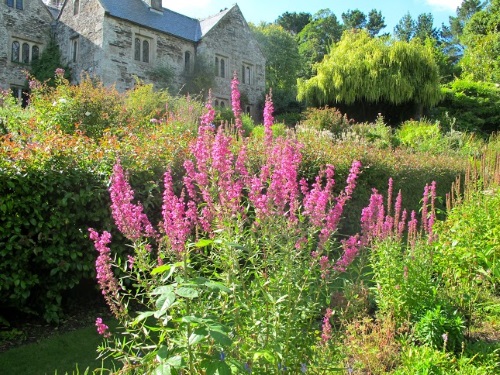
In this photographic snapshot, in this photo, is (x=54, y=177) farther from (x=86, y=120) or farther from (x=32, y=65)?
(x=32, y=65)

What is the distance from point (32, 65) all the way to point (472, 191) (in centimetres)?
2170

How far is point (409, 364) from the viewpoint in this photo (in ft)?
10.1

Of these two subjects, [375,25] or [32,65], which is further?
[375,25]

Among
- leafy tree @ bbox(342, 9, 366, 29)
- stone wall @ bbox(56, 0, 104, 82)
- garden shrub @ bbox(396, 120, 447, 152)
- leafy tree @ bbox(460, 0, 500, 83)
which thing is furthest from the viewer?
leafy tree @ bbox(342, 9, 366, 29)

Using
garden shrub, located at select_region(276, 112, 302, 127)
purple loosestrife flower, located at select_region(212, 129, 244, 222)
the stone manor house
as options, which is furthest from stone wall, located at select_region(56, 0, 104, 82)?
purple loosestrife flower, located at select_region(212, 129, 244, 222)

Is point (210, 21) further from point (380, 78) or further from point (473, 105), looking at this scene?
point (473, 105)

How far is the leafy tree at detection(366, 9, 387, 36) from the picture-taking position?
193ft

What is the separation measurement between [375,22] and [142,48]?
45.6 m

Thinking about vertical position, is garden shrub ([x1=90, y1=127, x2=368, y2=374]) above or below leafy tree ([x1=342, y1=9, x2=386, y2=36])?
below

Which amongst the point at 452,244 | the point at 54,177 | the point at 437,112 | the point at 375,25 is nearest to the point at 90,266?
the point at 54,177

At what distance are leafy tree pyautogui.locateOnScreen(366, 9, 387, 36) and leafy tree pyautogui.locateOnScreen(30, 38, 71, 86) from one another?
46.1m

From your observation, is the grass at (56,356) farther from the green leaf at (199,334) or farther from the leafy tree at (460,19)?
the leafy tree at (460,19)

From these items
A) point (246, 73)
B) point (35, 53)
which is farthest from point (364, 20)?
point (35, 53)

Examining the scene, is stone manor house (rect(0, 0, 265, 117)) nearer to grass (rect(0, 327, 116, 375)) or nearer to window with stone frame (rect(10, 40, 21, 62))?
window with stone frame (rect(10, 40, 21, 62))
